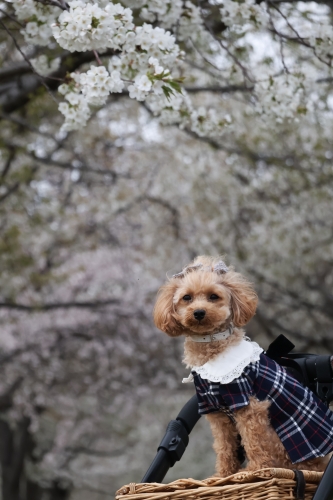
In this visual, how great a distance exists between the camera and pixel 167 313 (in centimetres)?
263

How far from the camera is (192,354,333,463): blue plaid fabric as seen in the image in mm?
2465

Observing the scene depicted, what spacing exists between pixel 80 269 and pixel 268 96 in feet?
24.2

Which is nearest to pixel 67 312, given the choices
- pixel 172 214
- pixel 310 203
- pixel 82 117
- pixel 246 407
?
pixel 172 214

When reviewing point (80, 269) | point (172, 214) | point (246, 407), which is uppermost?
point (246, 407)

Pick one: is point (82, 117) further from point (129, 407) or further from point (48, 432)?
point (48, 432)

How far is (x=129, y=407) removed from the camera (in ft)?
50.5

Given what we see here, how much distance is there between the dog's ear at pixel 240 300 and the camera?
260 centimetres

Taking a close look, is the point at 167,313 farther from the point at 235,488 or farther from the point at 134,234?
the point at 134,234

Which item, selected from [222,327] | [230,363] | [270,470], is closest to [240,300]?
[222,327]

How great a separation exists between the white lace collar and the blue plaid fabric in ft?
0.08

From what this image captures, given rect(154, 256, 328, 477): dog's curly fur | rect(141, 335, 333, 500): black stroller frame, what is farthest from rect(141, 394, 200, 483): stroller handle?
rect(154, 256, 328, 477): dog's curly fur

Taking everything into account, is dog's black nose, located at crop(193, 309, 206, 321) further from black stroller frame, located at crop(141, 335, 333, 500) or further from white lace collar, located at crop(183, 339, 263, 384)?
black stroller frame, located at crop(141, 335, 333, 500)

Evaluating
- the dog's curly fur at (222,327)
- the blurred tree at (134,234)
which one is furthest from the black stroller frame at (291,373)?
the blurred tree at (134,234)

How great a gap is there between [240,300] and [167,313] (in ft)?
0.89
